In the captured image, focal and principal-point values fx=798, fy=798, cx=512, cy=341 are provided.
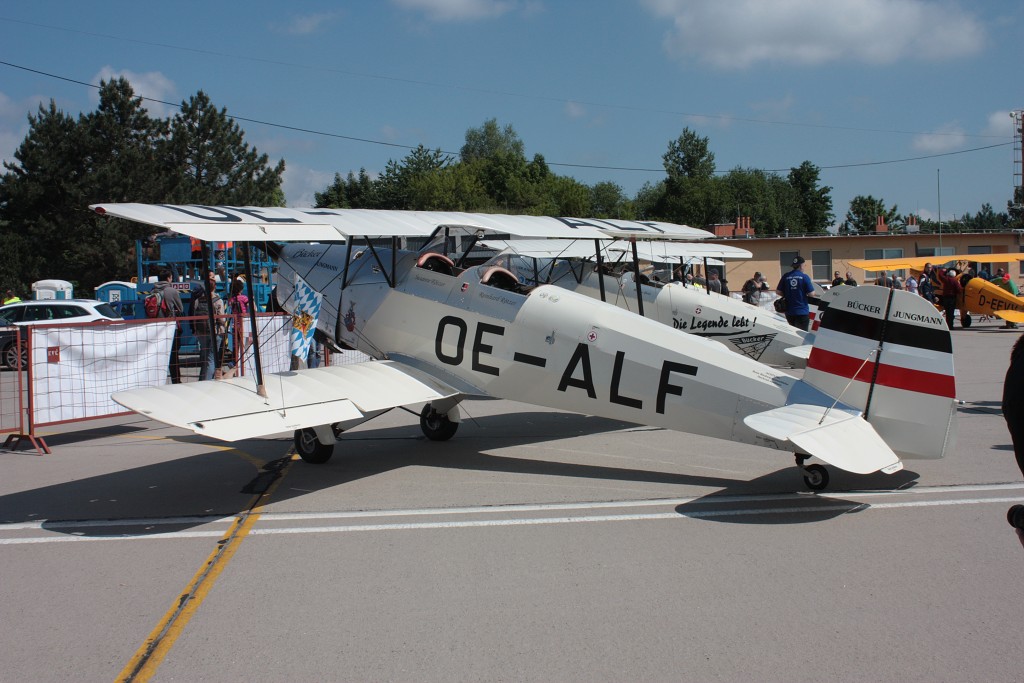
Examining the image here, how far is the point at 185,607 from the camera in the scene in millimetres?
4723

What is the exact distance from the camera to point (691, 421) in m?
7.22

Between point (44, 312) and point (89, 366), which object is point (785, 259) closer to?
point (44, 312)

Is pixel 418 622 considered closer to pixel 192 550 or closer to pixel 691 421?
pixel 192 550

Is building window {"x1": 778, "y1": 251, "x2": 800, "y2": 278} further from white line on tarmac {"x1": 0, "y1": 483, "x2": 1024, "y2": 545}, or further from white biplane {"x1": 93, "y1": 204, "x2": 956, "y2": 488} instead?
white line on tarmac {"x1": 0, "y1": 483, "x2": 1024, "y2": 545}

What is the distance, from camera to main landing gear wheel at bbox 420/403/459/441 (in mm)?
9680

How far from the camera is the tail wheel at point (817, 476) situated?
6.63 meters

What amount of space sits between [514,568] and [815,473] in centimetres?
290

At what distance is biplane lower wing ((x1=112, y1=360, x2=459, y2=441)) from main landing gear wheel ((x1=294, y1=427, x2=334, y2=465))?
2.53 feet

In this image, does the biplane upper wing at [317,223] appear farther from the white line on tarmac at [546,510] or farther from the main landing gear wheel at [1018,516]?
the main landing gear wheel at [1018,516]

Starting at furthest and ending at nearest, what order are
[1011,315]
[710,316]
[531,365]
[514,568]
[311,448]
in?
1. [1011,315]
2. [710,316]
3. [311,448]
4. [531,365]
5. [514,568]

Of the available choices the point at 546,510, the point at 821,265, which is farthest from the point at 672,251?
the point at 821,265

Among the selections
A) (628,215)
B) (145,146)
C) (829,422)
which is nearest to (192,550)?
(829,422)

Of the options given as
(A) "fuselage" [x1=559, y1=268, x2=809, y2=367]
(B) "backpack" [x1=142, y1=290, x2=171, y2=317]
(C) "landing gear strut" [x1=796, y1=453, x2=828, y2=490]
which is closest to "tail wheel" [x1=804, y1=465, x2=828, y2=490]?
(C) "landing gear strut" [x1=796, y1=453, x2=828, y2=490]

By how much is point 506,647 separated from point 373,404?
4.03m
